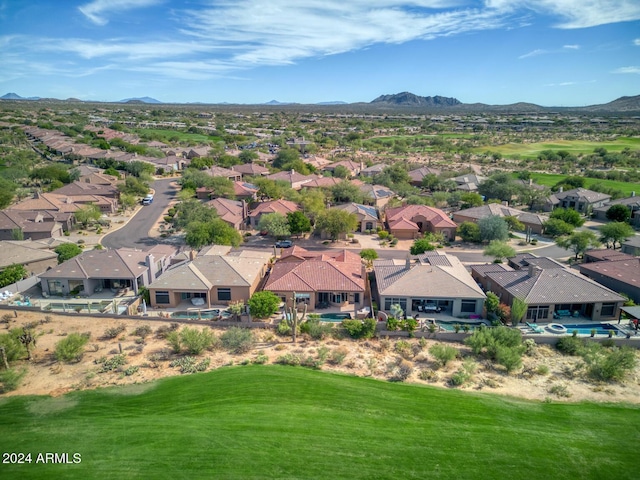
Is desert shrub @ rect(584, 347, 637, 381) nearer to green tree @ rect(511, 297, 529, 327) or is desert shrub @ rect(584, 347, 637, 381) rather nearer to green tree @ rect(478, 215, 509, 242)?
green tree @ rect(511, 297, 529, 327)

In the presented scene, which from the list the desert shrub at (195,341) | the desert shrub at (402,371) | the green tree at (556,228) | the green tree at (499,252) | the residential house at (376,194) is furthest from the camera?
the residential house at (376,194)

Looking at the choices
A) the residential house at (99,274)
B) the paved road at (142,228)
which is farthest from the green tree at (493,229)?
the paved road at (142,228)

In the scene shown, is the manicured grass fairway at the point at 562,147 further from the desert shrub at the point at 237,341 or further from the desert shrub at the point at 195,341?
the desert shrub at the point at 195,341

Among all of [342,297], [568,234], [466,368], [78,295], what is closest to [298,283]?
[342,297]

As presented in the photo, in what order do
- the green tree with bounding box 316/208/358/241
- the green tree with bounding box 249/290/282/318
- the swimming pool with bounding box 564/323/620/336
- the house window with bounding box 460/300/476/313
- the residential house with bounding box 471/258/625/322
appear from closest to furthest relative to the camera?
1. the swimming pool with bounding box 564/323/620/336
2. the green tree with bounding box 249/290/282/318
3. the residential house with bounding box 471/258/625/322
4. the house window with bounding box 460/300/476/313
5. the green tree with bounding box 316/208/358/241

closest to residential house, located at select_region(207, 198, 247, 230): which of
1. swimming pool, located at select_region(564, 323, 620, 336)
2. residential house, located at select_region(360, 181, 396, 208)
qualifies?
residential house, located at select_region(360, 181, 396, 208)

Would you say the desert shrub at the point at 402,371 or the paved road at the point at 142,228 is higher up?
the paved road at the point at 142,228

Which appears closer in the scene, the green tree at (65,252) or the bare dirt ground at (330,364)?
the bare dirt ground at (330,364)
